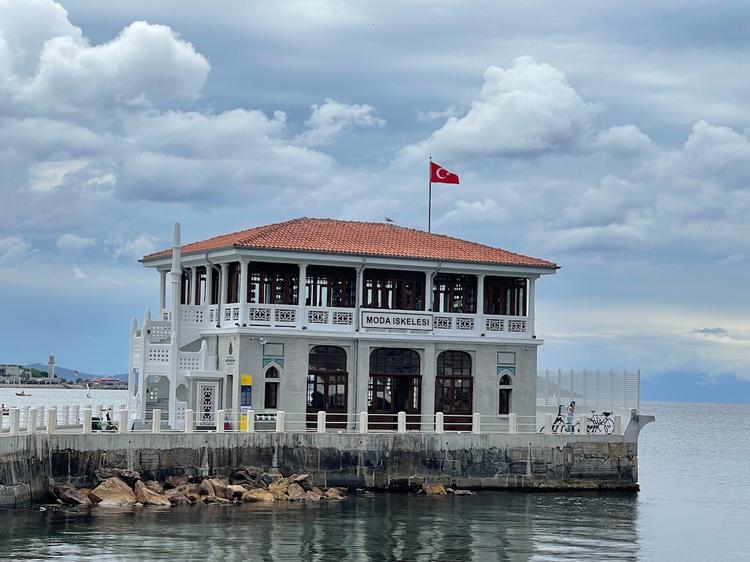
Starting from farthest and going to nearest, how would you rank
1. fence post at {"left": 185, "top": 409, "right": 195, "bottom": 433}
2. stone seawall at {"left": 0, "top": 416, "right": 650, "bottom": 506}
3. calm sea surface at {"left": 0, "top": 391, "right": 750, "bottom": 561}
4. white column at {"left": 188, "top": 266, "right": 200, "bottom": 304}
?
white column at {"left": 188, "top": 266, "right": 200, "bottom": 304} < fence post at {"left": 185, "top": 409, "right": 195, "bottom": 433} < stone seawall at {"left": 0, "top": 416, "right": 650, "bottom": 506} < calm sea surface at {"left": 0, "top": 391, "right": 750, "bottom": 561}

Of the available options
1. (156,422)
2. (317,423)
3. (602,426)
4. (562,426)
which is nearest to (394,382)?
(317,423)

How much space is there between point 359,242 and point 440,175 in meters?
5.10

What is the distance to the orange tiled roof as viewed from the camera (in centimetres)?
5038

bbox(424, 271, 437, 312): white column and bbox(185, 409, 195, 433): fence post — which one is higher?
bbox(424, 271, 437, 312): white column

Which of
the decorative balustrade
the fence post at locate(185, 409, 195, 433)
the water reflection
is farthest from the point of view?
the decorative balustrade

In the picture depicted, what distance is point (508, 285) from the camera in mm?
54031

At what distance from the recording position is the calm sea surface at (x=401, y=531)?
36.1 meters

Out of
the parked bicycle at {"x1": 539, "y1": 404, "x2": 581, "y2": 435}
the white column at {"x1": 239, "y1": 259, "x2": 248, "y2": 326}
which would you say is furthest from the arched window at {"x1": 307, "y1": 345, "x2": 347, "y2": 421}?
the parked bicycle at {"x1": 539, "y1": 404, "x2": 581, "y2": 435}

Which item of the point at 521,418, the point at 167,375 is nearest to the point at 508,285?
Answer: the point at 521,418

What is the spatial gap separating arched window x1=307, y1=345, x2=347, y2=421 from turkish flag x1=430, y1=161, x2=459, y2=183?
846 cm

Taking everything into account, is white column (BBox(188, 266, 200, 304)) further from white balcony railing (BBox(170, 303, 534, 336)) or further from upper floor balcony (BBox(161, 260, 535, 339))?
white balcony railing (BBox(170, 303, 534, 336))

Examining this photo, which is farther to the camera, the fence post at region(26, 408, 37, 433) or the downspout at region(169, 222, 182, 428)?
the downspout at region(169, 222, 182, 428)

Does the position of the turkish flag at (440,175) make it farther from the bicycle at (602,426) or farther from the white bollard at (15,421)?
the white bollard at (15,421)

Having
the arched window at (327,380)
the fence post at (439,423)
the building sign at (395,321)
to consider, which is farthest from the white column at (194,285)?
the fence post at (439,423)
